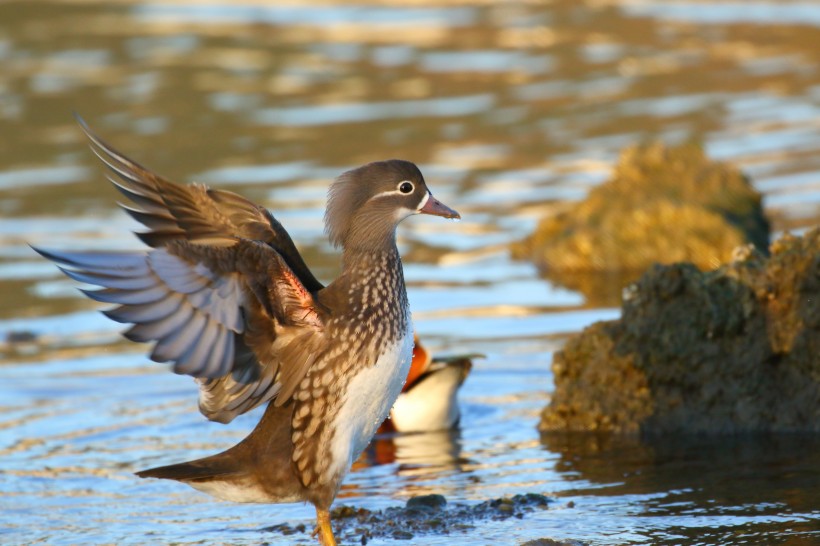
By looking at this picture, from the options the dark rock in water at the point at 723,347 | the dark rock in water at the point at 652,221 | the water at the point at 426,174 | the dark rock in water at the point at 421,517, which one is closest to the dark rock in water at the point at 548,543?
the water at the point at 426,174

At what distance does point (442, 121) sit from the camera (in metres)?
17.5

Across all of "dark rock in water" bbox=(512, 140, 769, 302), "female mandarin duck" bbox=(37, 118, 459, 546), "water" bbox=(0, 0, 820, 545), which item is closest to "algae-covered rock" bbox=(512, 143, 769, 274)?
"dark rock in water" bbox=(512, 140, 769, 302)

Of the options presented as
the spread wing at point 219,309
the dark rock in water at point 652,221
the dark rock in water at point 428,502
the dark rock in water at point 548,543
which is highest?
the dark rock in water at point 652,221

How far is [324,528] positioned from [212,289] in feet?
4.12

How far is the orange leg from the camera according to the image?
21.4ft

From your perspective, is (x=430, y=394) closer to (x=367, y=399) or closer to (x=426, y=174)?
(x=367, y=399)

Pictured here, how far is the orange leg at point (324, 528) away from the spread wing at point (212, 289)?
1.84ft

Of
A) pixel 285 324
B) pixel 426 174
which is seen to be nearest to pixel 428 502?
pixel 285 324

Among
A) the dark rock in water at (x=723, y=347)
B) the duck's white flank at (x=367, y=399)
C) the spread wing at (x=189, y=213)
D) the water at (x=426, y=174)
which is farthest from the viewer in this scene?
the dark rock in water at (x=723, y=347)

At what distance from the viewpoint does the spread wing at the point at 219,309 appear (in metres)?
5.87

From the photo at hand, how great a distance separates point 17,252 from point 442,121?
600 cm

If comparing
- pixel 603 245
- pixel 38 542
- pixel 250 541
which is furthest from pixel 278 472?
pixel 603 245

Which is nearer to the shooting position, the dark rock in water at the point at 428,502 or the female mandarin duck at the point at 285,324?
the female mandarin duck at the point at 285,324

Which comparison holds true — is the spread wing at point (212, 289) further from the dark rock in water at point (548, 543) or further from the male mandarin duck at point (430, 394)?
the male mandarin duck at point (430, 394)
